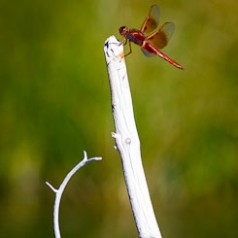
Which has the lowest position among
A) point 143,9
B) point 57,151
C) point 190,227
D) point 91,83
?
point 190,227

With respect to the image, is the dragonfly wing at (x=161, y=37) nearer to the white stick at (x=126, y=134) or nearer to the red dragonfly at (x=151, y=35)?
the red dragonfly at (x=151, y=35)

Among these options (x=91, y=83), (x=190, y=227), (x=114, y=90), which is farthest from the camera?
(x=91, y=83)

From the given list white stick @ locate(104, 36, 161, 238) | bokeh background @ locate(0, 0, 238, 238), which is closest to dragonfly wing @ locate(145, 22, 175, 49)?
white stick @ locate(104, 36, 161, 238)

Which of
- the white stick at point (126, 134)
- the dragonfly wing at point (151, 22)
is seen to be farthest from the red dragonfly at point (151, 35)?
the white stick at point (126, 134)

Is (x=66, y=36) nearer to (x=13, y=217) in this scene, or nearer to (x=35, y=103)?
(x=35, y=103)

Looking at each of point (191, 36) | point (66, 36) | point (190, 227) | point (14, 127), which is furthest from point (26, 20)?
point (190, 227)

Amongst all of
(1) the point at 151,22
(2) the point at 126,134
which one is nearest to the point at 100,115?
(1) the point at 151,22

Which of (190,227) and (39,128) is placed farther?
(39,128)
